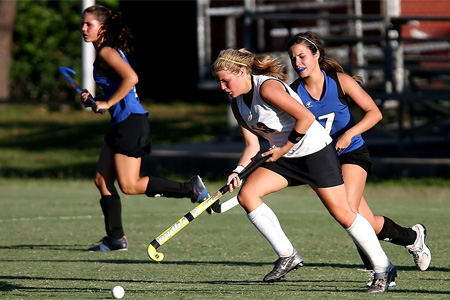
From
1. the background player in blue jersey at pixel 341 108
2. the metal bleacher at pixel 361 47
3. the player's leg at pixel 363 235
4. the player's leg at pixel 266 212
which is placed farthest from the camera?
the metal bleacher at pixel 361 47

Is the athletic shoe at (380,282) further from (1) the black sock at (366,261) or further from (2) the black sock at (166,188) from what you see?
(2) the black sock at (166,188)

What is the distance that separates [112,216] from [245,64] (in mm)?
2416

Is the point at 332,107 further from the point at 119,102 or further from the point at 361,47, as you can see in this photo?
the point at 361,47

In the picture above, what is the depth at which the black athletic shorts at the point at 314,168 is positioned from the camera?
6.02 metres

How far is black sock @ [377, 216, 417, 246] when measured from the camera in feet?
21.8

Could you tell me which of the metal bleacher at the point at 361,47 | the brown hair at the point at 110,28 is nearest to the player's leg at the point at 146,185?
the brown hair at the point at 110,28

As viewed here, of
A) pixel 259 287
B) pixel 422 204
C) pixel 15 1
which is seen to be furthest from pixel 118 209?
pixel 15 1

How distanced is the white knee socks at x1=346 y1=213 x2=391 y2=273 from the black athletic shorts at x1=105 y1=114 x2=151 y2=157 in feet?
7.99

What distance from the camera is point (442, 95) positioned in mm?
13461

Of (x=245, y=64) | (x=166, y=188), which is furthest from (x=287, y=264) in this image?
(x=166, y=188)

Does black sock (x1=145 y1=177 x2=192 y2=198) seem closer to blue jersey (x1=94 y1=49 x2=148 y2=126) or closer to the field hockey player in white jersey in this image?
blue jersey (x1=94 y1=49 x2=148 y2=126)

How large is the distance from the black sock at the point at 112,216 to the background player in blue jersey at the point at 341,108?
7.27ft

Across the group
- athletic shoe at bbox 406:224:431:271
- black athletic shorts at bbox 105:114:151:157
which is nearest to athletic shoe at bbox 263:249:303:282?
athletic shoe at bbox 406:224:431:271

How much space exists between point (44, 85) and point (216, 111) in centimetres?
429
